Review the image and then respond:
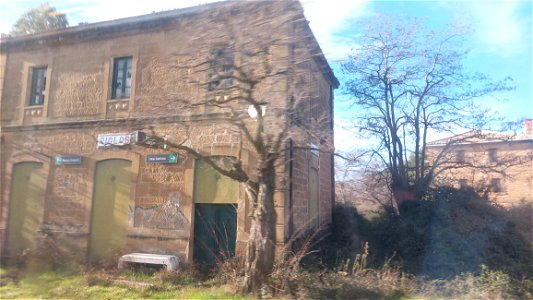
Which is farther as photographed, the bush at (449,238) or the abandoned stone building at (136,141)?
the bush at (449,238)

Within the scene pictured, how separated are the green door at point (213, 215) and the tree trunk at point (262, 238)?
2.25 m

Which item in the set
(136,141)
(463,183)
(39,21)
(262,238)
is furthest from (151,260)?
(463,183)

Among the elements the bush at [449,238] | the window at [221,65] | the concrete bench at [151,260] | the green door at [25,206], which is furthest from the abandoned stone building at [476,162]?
the green door at [25,206]

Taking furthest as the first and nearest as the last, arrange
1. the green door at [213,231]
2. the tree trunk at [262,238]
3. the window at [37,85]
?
1. the window at [37,85]
2. the green door at [213,231]
3. the tree trunk at [262,238]

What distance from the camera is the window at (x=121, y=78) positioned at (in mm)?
11180

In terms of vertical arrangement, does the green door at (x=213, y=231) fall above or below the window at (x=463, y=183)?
below

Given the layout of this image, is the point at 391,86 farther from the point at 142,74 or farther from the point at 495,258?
the point at 142,74

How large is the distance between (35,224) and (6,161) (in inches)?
99.0

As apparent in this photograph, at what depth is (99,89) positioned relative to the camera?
37.2 ft

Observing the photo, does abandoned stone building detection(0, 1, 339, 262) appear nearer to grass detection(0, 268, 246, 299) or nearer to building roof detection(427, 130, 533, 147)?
grass detection(0, 268, 246, 299)

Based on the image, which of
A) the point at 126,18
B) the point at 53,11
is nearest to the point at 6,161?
the point at 53,11

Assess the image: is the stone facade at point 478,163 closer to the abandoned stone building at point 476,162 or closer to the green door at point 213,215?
the abandoned stone building at point 476,162

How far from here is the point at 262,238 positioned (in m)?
7.11

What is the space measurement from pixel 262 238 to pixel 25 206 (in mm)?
8661
